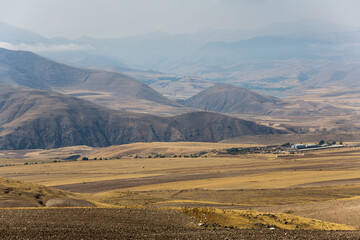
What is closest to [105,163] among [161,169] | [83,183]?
[161,169]

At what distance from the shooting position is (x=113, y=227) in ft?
87.0

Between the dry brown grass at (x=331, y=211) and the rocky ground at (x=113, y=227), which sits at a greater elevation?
the rocky ground at (x=113, y=227)

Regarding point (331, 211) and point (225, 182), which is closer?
point (331, 211)

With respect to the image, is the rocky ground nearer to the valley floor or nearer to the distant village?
the valley floor

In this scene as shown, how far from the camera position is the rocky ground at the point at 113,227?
24.2 m

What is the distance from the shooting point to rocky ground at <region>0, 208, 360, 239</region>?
24219mm

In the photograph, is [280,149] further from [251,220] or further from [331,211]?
[251,220]

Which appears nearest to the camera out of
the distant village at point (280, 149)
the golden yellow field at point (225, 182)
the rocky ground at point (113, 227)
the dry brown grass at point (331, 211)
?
the rocky ground at point (113, 227)

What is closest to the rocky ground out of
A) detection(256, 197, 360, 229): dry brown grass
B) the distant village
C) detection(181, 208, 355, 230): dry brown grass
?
detection(181, 208, 355, 230): dry brown grass

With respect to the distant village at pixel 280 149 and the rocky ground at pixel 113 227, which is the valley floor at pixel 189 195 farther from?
the distant village at pixel 280 149

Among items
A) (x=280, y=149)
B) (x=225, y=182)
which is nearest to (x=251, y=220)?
(x=225, y=182)

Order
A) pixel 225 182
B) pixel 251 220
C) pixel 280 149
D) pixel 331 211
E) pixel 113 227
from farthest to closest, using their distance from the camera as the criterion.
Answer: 1. pixel 280 149
2. pixel 225 182
3. pixel 331 211
4. pixel 251 220
5. pixel 113 227

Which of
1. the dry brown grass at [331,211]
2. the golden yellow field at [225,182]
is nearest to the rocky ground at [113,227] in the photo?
the golden yellow field at [225,182]

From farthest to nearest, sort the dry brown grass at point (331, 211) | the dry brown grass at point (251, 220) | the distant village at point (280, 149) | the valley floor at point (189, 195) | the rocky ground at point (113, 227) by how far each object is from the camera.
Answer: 1. the distant village at point (280, 149)
2. the dry brown grass at point (331, 211)
3. the dry brown grass at point (251, 220)
4. the valley floor at point (189, 195)
5. the rocky ground at point (113, 227)
